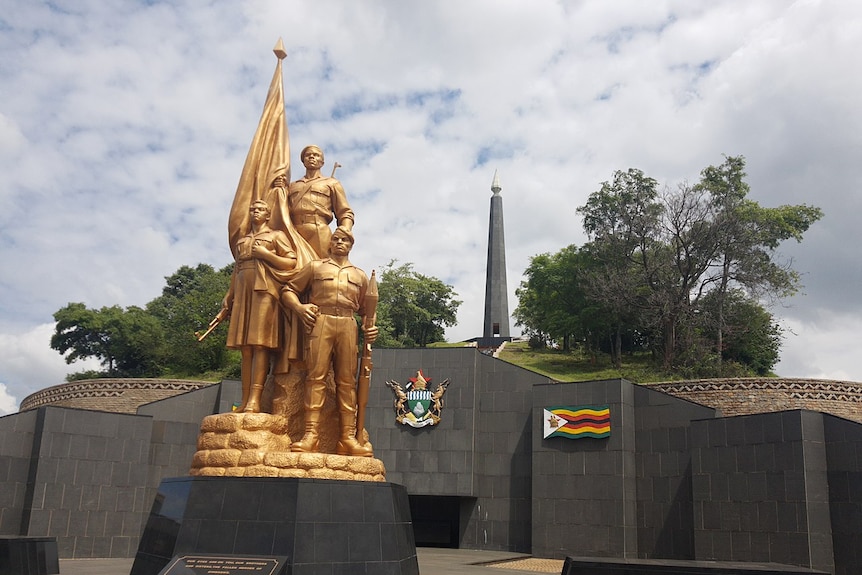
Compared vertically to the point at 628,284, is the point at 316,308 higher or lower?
lower

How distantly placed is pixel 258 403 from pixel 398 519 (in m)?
2.53

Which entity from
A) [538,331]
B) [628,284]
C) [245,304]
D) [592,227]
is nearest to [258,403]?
[245,304]

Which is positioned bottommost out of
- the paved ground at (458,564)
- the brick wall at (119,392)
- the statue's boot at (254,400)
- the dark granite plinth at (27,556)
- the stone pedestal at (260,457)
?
the paved ground at (458,564)

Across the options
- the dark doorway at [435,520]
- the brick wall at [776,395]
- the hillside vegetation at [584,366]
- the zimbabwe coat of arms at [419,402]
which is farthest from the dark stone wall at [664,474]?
the hillside vegetation at [584,366]

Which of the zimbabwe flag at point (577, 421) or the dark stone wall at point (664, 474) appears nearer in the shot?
the dark stone wall at point (664, 474)

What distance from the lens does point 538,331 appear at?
42281 millimetres

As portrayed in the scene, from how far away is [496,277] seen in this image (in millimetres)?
49594

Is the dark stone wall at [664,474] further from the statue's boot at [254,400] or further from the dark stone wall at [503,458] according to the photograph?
the statue's boot at [254,400]

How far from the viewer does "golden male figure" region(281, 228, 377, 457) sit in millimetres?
9758

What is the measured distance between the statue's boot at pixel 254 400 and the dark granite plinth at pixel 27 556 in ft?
13.2

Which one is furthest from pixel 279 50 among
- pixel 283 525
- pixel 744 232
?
pixel 744 232

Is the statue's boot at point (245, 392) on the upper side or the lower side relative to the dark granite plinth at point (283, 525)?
upper

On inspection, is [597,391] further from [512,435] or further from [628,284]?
A: [628,284]

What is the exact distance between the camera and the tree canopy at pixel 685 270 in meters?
28.6
